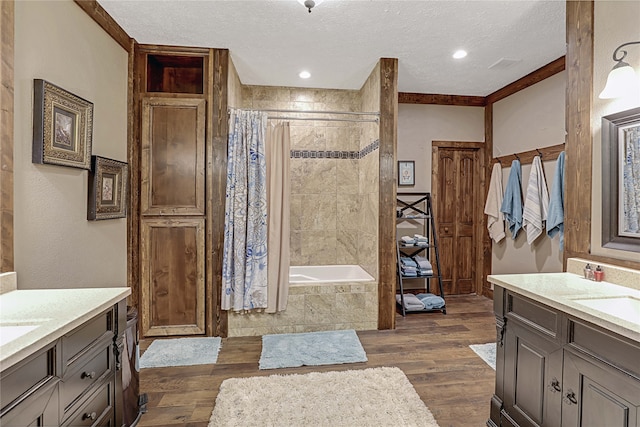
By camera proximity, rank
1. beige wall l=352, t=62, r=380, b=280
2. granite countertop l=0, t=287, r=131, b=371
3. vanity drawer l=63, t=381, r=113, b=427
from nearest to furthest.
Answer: granite countertop l=0, t=287, r=131, b=371 → vanity drawer l=63, t=381, r=113, b=427 → beige wall l=352, t=62, r=380, b=280

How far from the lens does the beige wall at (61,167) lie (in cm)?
167

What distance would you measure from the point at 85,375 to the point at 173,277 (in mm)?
1798

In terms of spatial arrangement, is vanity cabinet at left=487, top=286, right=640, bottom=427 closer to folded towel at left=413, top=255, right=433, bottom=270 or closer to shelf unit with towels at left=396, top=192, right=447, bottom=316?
folded towel at left=413, top=255, right=433, bottom=270

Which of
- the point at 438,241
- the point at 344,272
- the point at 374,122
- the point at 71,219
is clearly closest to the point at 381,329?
the point at 344,272

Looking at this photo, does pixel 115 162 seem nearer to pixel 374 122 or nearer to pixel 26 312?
pixel 26 312

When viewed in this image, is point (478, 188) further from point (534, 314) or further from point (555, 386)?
point (555, 386)

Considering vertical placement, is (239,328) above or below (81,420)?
below

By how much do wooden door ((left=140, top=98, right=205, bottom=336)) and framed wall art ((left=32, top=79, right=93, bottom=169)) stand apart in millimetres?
832

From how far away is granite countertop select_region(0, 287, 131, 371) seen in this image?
0.95 m

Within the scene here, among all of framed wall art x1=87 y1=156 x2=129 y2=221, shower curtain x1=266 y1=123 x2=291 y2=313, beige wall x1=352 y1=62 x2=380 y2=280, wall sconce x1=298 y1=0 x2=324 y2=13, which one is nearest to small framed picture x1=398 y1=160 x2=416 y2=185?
beige wall x1=352 y1=62 x2=380 y2=280

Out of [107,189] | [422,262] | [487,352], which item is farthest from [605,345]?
[107,189]

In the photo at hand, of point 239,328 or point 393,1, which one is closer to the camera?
point 393,1

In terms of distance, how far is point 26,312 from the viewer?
128cm

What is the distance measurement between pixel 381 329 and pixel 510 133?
2849 millimetres
